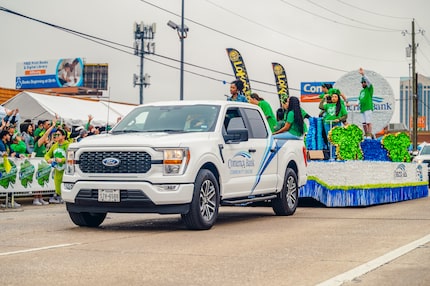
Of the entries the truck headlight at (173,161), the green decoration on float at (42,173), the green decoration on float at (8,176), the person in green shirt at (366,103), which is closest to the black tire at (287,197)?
the truck headlight at (173,161)

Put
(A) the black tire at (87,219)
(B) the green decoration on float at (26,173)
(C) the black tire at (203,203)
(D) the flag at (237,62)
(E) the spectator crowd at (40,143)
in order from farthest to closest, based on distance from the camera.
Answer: (D) the flag at (237,62) < (B) the green decoration on float at (26,173) < (E) the spectator crowd at (40,143) < (A) the black tire at (87,219) < (C) the black tire at (203,203)

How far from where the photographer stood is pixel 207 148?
11211mm

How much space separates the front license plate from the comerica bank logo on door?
2089 millimetres

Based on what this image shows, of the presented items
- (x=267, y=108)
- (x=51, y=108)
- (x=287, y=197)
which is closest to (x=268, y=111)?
(x=267, y=108)

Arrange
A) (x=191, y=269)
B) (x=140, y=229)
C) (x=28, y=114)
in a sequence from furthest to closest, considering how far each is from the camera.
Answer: (x=28, y=114), (x=140, y=229), (x=191, y=269)

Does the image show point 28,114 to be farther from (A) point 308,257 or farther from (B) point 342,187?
(A) point 308,257

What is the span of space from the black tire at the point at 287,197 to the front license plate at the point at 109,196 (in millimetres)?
4133

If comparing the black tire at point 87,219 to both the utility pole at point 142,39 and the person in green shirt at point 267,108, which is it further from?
the utility pole at point 142,39

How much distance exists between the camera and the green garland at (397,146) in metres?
20.1

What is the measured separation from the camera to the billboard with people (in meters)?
96.1

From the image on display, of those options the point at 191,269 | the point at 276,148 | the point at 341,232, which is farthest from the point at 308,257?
the point at 276,148

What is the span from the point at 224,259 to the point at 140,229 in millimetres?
3814

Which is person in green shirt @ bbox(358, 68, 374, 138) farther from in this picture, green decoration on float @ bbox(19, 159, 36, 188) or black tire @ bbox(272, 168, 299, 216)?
green decoration on float @ bbox(19, 159, 36, 188)

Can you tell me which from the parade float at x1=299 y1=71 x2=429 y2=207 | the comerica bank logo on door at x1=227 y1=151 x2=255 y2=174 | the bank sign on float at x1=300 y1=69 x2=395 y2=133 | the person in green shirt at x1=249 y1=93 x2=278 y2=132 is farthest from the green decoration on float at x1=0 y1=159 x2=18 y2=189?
→ the bank sign on float at x1=300 y1=69 x2=395 y2=133
